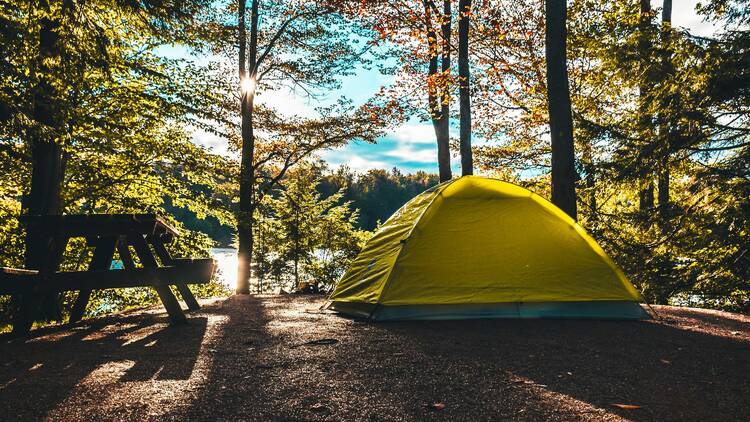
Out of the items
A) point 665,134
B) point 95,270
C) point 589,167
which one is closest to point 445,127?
point 589,167

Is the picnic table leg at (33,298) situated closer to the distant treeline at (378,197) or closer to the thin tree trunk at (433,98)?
the thin tree trunk at (433,98)

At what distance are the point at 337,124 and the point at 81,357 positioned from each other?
1235 centimetres

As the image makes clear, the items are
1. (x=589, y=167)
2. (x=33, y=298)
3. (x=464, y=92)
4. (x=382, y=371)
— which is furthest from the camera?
(x=464, y=92)

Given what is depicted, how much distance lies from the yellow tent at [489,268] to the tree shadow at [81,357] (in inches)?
93.7

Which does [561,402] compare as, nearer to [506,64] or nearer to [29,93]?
[29,93]

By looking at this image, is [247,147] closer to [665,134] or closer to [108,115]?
[108,115]

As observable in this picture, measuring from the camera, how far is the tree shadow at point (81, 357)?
2.97m

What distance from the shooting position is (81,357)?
3.95m

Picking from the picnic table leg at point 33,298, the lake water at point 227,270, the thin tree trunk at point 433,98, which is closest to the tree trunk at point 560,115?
the thin tree trunk at point 433,98

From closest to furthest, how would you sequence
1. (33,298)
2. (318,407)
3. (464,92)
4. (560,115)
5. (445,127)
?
(318,407), (33,298), (560,115), (464,92), (445,127)

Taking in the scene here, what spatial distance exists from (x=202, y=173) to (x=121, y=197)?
6.92 feet

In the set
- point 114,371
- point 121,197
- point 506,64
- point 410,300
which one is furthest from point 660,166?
point 121,197

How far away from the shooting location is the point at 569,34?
13258 mm

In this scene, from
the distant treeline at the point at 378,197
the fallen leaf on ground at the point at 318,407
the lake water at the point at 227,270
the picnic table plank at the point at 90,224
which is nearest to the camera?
the fallen leaf on ground at the point at 318,407
